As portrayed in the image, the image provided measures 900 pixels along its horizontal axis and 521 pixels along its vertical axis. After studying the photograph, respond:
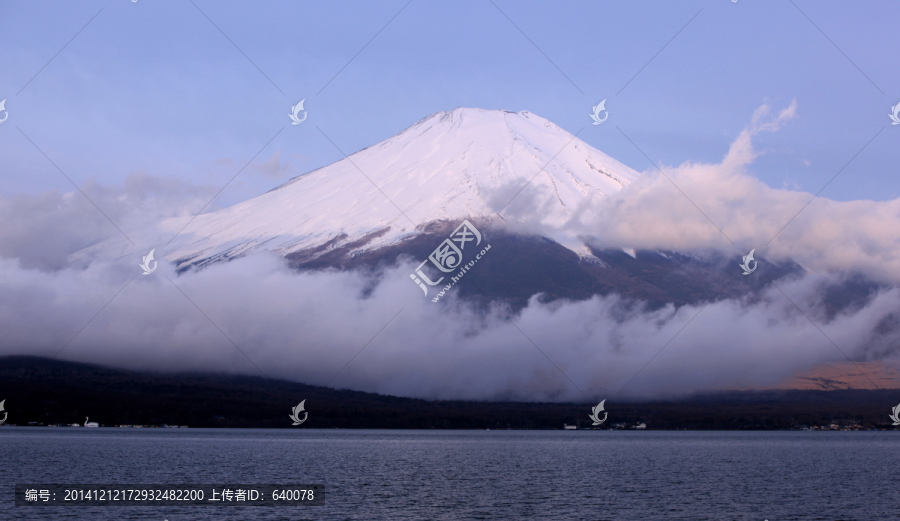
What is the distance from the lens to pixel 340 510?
43.7 metres

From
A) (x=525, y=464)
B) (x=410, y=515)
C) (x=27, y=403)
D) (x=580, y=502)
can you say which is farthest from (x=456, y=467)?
(x=27, y=403)

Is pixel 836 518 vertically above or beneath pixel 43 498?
beneath

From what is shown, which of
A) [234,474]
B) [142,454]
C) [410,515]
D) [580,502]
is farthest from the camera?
[142,454]

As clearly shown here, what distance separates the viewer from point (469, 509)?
45031mm

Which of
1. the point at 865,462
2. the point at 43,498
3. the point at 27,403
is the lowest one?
the point at 865,462

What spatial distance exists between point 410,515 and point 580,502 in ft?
40.9

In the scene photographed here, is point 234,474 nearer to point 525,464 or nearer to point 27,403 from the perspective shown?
point 525,464

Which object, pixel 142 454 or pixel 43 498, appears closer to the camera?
pixel 43 498

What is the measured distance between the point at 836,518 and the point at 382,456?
63214mm

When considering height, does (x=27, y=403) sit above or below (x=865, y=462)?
above

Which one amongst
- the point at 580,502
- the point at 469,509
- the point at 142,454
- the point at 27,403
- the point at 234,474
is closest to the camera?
the point at 469,509

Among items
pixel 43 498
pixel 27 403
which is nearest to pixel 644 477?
pixel 43 498

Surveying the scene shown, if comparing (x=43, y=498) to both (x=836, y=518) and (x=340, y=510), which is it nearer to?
(x=340, y=510)

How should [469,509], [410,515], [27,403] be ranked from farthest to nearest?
[27,403]
[469,509]
[410,515]
